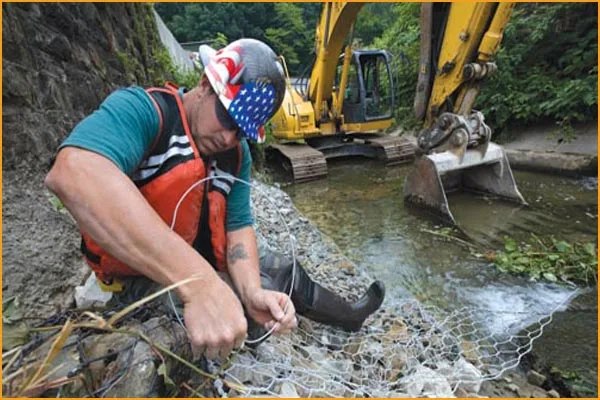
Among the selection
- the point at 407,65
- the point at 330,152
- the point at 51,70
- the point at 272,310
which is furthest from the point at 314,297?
the point at 407,65

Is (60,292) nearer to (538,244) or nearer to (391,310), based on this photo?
(391,310)

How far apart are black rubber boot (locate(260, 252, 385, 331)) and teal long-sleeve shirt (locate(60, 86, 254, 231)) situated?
900 millimetres

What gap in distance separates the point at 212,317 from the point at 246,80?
0.81m

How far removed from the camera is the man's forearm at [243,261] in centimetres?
160

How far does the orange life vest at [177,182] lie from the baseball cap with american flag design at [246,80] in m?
0.18

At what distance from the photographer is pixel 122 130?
1178 millimetres

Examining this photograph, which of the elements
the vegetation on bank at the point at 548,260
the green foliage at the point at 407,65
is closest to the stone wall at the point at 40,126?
the vegetation on bank at the point at 548,260

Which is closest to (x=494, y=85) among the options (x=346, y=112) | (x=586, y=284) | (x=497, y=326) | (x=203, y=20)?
(x=346, y=112)

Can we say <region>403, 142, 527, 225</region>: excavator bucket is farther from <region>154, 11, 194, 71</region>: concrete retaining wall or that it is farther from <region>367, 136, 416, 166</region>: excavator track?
<region>154, 11, 194, 71</region>: concrete retaining wall

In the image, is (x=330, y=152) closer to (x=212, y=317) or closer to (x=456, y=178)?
(x=456, y=178)

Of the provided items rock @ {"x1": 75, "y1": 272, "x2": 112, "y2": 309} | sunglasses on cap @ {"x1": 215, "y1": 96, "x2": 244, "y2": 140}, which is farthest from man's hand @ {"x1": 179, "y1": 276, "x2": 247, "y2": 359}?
rock @ {"x1": 75, "y1": 272, "x2": 112, "y2": 309}

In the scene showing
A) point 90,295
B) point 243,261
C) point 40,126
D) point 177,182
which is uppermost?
point 177,182

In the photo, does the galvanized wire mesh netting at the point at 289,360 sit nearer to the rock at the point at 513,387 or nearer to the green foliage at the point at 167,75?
the rock at the point at 513,387

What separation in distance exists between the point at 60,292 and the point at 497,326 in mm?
2671
